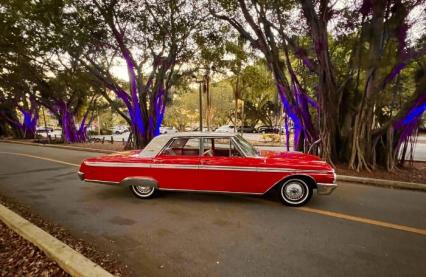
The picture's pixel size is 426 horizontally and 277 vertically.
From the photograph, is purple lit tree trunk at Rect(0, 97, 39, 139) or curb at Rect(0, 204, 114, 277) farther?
purple lit tree trunk at Rect(0, 97, 39, 139)

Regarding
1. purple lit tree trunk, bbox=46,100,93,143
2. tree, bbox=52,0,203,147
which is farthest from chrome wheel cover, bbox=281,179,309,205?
purple lit tree trunk, bbox=46,100,93,143

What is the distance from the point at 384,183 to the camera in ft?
21.6

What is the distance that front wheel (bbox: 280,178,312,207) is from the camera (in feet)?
15.9

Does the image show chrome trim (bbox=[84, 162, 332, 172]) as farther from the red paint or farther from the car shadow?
the car shadow

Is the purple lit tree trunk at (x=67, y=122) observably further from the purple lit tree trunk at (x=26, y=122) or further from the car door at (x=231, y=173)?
the car door at (x=231, y=173)

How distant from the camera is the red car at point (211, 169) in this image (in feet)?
15.7

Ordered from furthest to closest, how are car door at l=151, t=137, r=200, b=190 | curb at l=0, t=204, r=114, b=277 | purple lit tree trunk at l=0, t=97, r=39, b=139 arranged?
purple lit tree trunk at l=0, t=97, r=39, b=139 < car door at l=151, t=137, r=200, b=190 < curb at l=0, t=204, r=114, b=277

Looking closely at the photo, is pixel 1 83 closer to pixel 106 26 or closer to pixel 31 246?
pixel 106 26

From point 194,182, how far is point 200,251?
6.25ft

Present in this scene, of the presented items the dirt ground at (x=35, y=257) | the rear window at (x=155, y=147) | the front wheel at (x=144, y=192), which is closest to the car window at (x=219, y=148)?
the rear window at (x=155, y=147)

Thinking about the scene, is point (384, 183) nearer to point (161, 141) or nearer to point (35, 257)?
point (161, 141)

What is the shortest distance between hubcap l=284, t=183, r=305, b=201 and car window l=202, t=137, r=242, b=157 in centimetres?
117

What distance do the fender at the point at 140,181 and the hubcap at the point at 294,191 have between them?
2564 millimetres

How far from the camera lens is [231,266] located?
2.91 m
